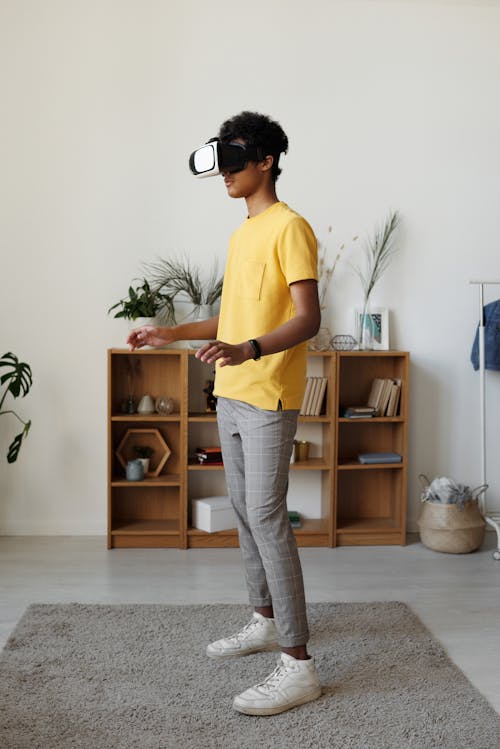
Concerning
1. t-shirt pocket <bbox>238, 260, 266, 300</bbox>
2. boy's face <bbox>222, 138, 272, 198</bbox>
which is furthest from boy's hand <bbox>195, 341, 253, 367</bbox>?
boy's face <bbox>222, 138, 272, 198</bbox>

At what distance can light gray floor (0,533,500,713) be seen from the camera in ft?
8.73

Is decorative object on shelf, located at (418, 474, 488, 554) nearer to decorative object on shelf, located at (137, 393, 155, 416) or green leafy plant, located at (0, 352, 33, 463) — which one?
decorative object on shelf, located at (137, 393, 155, 416)

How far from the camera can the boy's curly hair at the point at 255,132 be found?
2051mm

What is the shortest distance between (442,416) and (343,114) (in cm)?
165

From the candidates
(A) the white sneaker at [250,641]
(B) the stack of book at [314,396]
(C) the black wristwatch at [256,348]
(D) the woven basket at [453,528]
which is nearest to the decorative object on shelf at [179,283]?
(B) the stack of book at [314,396]

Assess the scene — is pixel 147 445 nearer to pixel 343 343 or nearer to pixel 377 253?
pixel 343 343

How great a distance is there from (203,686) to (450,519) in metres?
1.83

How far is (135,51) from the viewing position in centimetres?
383

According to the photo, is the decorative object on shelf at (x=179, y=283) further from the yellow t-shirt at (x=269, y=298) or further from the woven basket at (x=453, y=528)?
the yellow t-shirt at (x=269, y=298)

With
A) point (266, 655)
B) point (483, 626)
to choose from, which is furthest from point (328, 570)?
point (266, 655)

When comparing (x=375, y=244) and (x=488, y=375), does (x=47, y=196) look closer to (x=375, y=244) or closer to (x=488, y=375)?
(x=375, y=244)

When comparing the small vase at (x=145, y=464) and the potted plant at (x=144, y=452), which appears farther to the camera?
the potted plant at (x=144, y=452)

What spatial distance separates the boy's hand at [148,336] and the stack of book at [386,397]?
1.89 m

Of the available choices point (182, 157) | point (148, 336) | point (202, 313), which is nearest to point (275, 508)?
point (148, 336)
